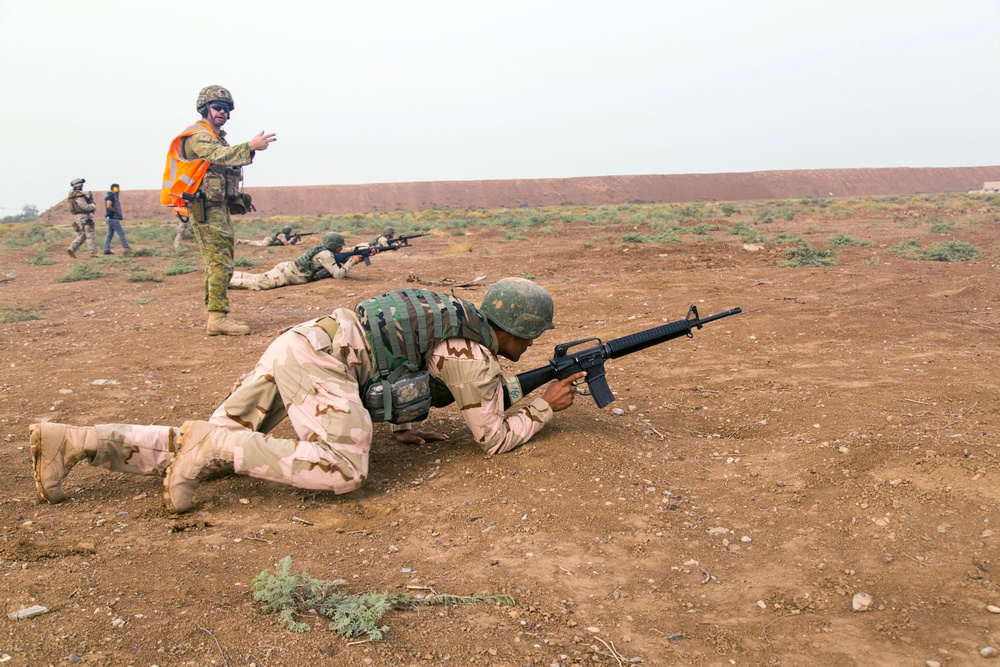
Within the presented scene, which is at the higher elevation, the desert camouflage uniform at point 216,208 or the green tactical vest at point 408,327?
the desert camouflage uniform at point 216,208

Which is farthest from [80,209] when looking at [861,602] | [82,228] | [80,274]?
[861,602]

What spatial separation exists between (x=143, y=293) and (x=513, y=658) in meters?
9.63

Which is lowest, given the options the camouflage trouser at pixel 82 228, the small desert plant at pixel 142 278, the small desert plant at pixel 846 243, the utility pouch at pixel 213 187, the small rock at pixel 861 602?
the small rock at pixel 861 602

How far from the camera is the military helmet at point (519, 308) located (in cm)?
346

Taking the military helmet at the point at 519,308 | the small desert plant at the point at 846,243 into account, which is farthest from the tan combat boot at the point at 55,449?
the small desert plant at the point at 846,243

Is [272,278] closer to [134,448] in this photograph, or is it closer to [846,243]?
[134,448]

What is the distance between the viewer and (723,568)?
2.63 m

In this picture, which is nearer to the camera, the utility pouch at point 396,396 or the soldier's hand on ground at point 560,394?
the utility pouch at point 396,396

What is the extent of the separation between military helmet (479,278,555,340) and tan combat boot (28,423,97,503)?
6.30 ft

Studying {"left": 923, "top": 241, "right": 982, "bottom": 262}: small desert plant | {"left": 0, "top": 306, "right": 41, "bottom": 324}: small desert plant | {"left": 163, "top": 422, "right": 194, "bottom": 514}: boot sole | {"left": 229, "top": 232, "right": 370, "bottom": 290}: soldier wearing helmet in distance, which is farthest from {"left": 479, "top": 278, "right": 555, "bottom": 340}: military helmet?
{"left": 923, "top": 241, "right": 982, "bottom": 262}: small desert plant

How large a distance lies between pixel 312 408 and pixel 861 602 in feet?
7.63

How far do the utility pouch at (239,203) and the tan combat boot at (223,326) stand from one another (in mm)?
1061

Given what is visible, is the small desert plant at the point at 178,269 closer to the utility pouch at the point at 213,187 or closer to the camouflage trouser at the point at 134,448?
the utility pouch at the point at 213,187

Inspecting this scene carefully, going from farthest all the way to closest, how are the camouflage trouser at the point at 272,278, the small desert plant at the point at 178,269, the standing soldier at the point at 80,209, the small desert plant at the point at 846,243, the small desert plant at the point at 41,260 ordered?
the standing soldier at the point at 80,209 → the small desert plant at the point at 41,260 → the small desert plant at the point at 846,243 → the small desert plant at the point at 178,269 → the camouflage trouser at the point at 272,278
